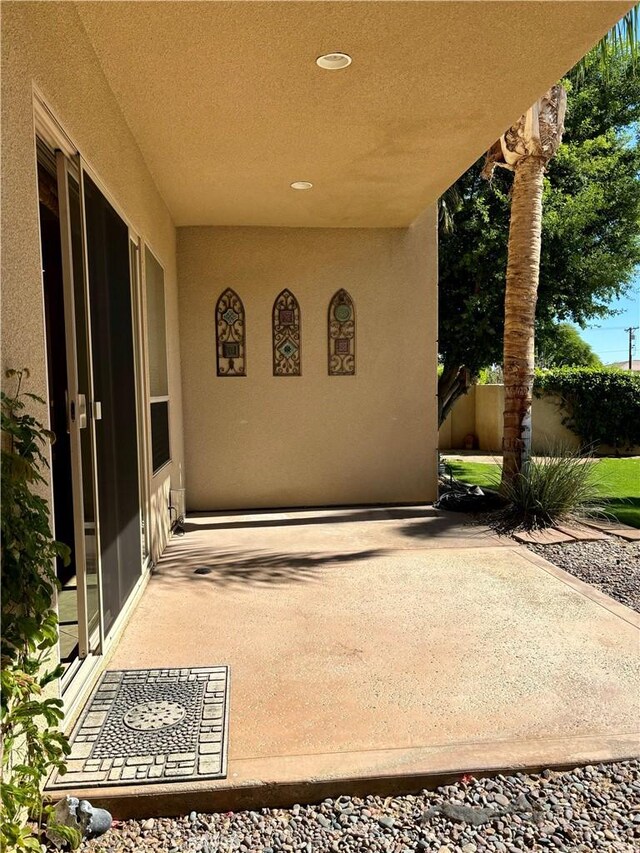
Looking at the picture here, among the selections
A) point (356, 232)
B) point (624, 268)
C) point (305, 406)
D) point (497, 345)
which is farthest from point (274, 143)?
point (624, 268)

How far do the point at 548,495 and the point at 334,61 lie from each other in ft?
14.2

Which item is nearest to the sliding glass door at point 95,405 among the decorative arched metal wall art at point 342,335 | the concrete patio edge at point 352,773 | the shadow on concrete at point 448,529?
the concrete patio edge at point 352,773

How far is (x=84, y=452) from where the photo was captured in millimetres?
2910

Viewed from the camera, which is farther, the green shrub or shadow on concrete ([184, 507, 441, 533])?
shadow on concrete ([184, 507, 441, 533])

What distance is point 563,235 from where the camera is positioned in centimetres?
978

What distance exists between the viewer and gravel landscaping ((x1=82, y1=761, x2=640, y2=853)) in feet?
6.40

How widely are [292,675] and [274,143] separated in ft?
11.8

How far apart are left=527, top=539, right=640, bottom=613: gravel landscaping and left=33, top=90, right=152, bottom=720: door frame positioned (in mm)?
3091

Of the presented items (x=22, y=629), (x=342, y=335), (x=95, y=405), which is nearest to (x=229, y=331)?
(x=342, y=335)

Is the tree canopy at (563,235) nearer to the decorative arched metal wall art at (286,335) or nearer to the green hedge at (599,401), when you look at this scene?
the green hedge at (599,401)

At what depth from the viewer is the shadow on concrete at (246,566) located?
446cm

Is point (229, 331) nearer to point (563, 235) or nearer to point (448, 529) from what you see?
point (448, 529)

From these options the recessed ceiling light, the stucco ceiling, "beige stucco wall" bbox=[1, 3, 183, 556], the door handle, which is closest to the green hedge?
Result: the stucco ceiling

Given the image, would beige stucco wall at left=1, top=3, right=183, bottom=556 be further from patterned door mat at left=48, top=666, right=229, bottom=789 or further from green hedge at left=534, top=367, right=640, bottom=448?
green hedge at left=534, top=367, right=640, bottom=448
